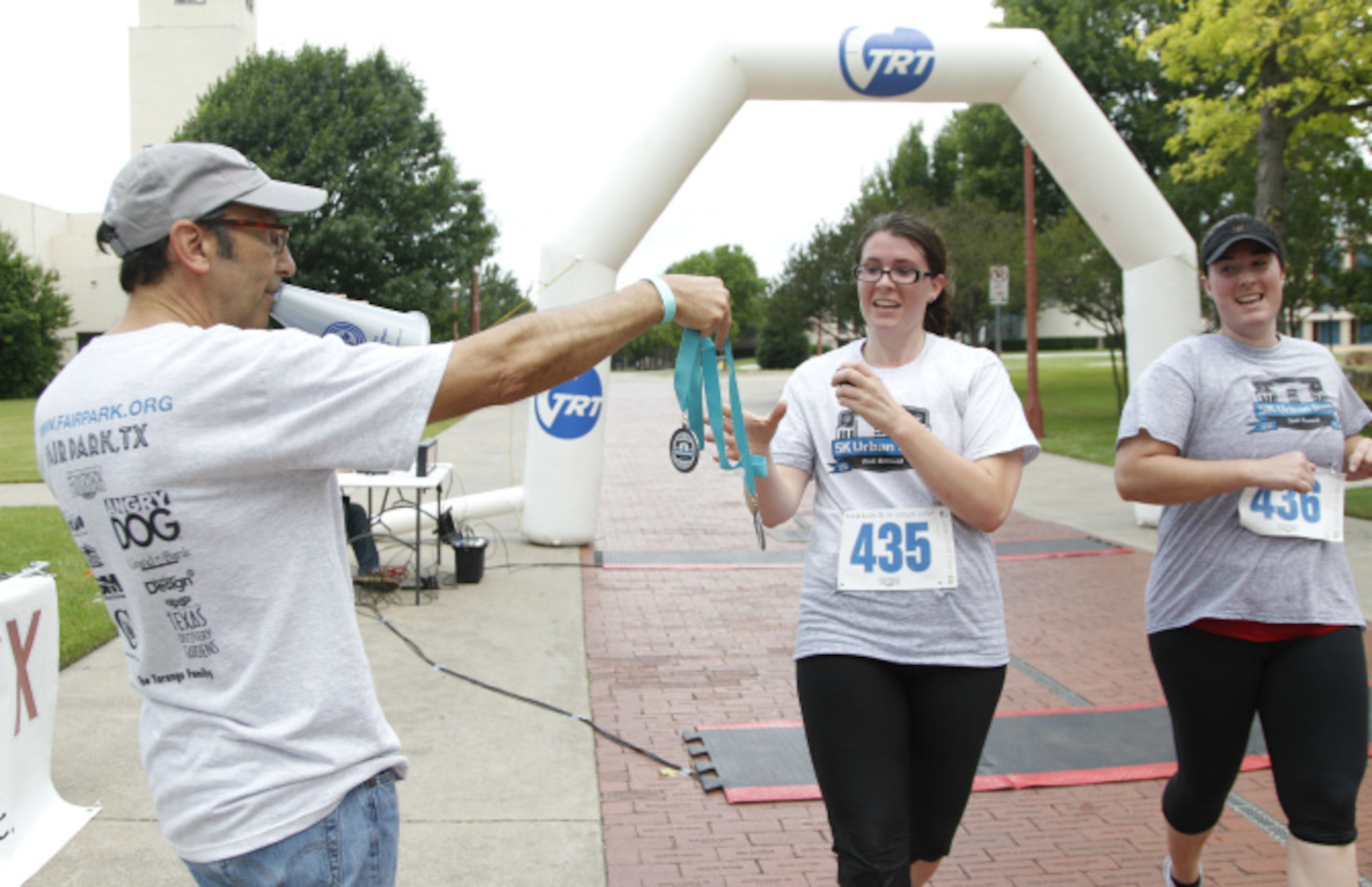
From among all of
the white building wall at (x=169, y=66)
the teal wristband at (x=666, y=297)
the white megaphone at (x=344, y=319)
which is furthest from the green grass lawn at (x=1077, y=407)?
the white building wall at (x=169, y=66)

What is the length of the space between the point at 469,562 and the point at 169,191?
6968 mm

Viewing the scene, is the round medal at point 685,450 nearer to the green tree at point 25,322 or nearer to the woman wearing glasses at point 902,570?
the woman wearing glasses at point 902,570

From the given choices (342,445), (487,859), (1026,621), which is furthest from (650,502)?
(342,445)

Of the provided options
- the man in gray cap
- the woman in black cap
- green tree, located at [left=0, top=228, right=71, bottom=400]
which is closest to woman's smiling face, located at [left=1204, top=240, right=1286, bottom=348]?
the woman in black cap

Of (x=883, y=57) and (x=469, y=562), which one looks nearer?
(x=469, y=562)

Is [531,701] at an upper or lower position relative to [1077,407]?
lower

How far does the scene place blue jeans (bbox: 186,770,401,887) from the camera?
170 cm

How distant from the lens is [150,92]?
160 ft

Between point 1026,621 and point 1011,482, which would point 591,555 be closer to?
point 1026,621

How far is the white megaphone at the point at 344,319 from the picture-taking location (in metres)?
2.54

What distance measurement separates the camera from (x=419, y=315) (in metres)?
3.96

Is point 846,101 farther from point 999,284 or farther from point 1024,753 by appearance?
point 999,284

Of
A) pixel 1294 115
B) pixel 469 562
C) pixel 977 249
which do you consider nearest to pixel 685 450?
pixel 469 562

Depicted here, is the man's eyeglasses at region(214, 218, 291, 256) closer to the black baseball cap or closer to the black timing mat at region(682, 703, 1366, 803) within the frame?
the black baseball cap
